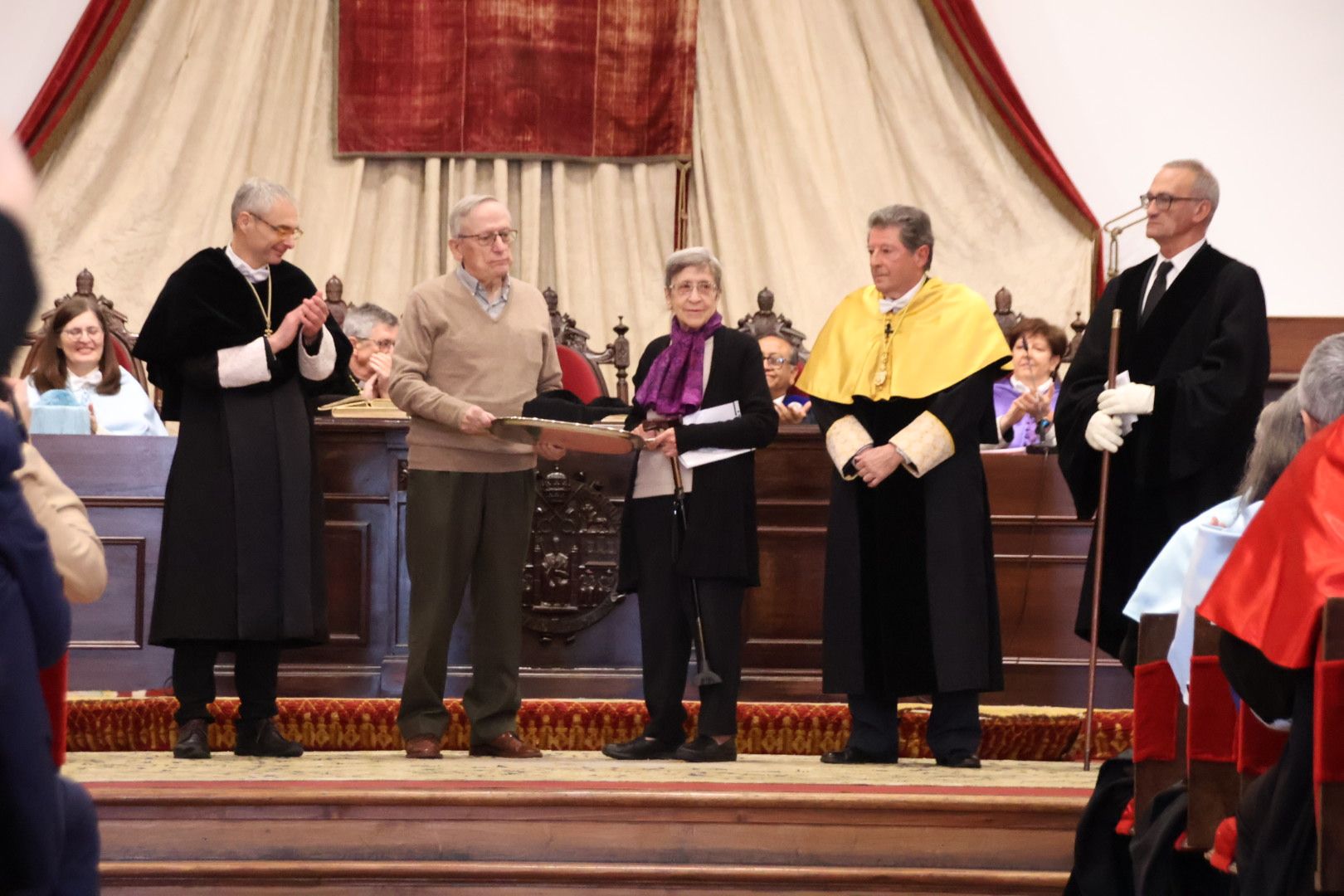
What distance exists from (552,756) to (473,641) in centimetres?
42

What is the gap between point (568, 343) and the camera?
7.67 m

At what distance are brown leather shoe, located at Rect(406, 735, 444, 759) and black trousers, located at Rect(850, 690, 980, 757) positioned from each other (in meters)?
1.22

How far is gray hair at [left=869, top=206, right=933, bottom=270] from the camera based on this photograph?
504cm

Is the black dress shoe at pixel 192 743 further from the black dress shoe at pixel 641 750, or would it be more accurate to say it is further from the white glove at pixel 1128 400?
the white glove at pixel 1128 400

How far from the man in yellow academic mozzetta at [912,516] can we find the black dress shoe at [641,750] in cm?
47

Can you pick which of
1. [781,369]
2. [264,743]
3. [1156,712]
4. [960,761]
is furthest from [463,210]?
[781,369]

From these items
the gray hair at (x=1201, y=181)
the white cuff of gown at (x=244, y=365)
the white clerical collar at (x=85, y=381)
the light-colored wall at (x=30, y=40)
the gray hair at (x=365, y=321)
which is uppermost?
the light-colored wall at (x=30, y=40)

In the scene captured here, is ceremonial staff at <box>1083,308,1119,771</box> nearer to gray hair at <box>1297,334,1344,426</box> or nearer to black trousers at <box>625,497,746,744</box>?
black trousers at <box>625,497,746,744</box>

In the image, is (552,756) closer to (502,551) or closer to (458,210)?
(502,551)

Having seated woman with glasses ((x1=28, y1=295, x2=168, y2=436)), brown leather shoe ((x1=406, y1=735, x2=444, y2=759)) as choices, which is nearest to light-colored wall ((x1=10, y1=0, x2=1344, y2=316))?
seated woman with glasses ((x1=28, y1=295, x2=168, y2=436))

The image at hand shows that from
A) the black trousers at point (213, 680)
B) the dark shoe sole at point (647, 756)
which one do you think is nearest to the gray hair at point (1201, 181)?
the dark shoe sole at point (647, 756)

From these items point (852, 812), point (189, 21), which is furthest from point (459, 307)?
point (189, 21)

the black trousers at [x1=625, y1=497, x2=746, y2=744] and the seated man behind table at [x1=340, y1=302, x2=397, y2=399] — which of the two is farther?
the seated man behind table at [x1=340, y1=302, x2=397, y2=399]

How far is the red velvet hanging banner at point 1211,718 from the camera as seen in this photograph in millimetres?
3258
